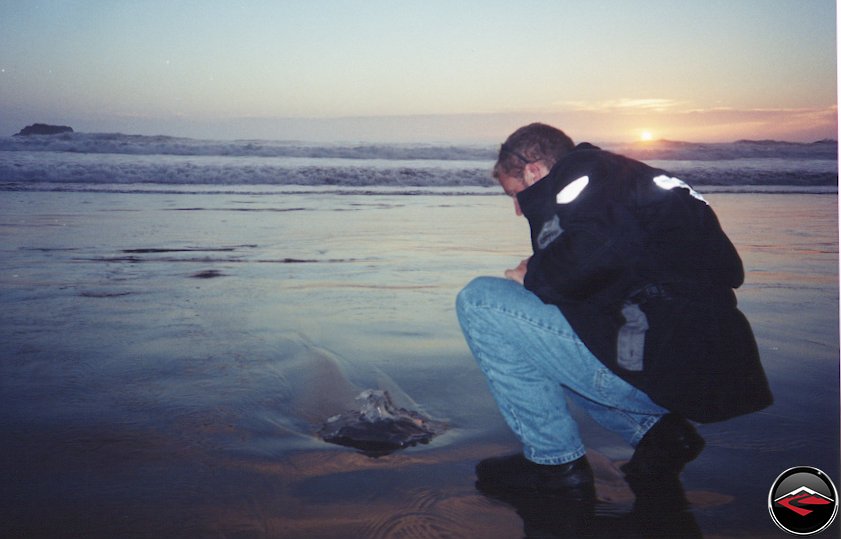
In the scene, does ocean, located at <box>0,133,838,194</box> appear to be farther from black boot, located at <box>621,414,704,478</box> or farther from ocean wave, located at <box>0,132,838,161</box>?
black boot, located at <box>621,414,704,478</box>

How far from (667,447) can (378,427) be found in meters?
1.00

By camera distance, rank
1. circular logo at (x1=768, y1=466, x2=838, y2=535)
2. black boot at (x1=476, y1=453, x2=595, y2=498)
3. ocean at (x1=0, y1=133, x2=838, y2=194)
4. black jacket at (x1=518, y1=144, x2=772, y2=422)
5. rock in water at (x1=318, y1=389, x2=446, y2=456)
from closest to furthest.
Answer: black jacket at (x1=518, y1=144, x2=772, y2=422), circular logo at (x1=768, y1=466, x2=838, y2=535), black boot at (x1=476, y1=453, x2=595, y2=498), rock in water at (x1=318, y1=389, x2=446, y2=456), ocean at (x1=0, y1=133, x2=838, y2=194)

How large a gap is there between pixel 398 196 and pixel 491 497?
9.24 metres

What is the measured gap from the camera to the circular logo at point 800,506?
2.12m

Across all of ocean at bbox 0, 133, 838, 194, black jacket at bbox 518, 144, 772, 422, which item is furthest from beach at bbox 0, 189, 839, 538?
ocean at bbox 0, 133, 838, 194

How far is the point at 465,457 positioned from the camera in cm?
250

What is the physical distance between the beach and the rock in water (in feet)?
0.19

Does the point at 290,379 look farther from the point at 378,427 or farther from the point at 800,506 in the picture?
the point at 800,506

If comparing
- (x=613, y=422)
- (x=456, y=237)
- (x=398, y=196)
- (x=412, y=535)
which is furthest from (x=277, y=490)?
(x=398, y=196)

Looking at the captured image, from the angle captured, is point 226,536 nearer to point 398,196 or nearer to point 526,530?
point 526,530

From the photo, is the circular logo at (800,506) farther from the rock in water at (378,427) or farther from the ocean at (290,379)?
the rock in water at (378,427)

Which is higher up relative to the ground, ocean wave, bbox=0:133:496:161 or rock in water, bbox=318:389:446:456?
ocean wave, bbox=0:133:496:161

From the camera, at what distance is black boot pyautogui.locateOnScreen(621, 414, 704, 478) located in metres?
2.30

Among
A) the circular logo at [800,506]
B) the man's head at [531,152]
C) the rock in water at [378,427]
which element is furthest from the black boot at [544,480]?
the man's head at [531,152]
